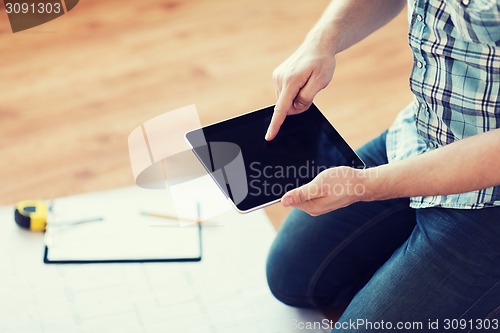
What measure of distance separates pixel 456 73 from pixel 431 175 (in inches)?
5.8

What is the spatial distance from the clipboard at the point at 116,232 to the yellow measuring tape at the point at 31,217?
2 centimetres

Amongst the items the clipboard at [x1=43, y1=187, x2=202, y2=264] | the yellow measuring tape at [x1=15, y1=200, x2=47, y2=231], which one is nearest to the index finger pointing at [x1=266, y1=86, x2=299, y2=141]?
the clipboard at [x1=43, y1=187, x2=202, y2=264]

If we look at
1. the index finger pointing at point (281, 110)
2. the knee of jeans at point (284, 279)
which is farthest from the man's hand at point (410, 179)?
the knee of jeans at point (284, 279)

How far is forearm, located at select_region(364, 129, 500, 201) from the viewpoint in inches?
36.9

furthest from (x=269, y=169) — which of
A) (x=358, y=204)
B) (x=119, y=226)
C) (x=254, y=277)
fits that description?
(x=119, y=226)

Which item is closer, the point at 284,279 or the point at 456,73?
the point at 456,73

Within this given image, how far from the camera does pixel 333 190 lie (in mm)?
985

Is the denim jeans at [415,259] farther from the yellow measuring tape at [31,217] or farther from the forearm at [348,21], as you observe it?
the yellow measuring tape at [31,217]

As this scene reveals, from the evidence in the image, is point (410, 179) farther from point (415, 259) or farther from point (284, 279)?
point (284, 279)

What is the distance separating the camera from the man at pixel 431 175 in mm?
961

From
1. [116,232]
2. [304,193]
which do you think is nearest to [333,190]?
[304,193]

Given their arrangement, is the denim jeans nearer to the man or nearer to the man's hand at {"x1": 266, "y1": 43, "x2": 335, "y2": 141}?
the man

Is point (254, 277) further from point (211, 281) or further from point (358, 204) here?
point (358, 204)

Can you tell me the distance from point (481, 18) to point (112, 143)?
936mm
